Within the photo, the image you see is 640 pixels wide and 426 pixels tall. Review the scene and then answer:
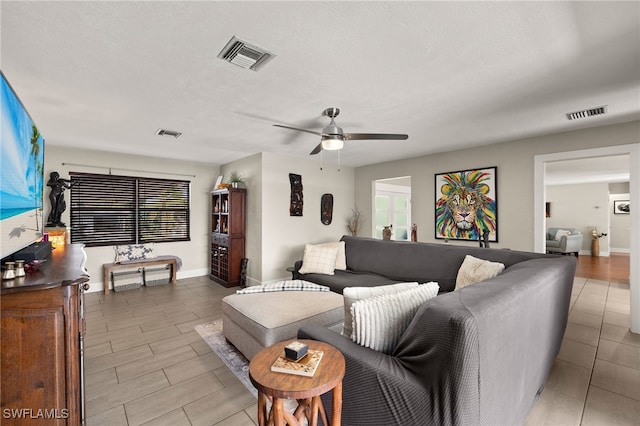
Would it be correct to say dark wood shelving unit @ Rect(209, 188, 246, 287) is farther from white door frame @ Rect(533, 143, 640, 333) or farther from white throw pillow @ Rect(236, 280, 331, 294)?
white door frame @ Rect(533, 143, 640, 333)

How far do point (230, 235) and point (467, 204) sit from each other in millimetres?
4131

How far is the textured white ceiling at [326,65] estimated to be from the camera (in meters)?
1.55

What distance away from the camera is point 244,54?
6.31ft

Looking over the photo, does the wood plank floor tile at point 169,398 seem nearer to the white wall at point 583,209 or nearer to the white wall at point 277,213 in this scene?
the white wall at point 277,213

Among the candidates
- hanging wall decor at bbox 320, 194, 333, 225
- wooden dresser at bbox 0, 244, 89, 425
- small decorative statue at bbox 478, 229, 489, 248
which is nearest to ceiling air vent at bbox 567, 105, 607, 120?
small decorative statue at bbox 478, 229, 489, 248

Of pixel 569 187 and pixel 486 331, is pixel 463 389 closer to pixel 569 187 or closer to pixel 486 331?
pixel 486 331

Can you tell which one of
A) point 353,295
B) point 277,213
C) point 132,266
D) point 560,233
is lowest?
point 132,266

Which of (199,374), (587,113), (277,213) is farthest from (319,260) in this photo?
(587,113)

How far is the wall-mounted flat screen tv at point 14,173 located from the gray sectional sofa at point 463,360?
1.62 m

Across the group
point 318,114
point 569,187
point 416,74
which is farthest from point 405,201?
point 416,74

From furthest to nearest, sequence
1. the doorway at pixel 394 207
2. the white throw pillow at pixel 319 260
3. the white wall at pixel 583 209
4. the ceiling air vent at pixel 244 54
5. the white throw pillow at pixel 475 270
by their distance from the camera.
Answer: the white wall at pixel 583 209 → the doorway at pixel 394 207 → the white throw pillow at pixel 319 260 → the white throw pillow at pixel 475 270 → the ceiling air vent at pixel 244 54

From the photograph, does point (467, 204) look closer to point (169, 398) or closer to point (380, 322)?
point (380, 322)

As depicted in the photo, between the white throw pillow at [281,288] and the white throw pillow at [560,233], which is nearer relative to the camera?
the white throw pillow at [281,288]

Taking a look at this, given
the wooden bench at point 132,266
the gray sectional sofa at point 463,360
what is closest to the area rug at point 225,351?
the gray sectional sofa at point 463,360
